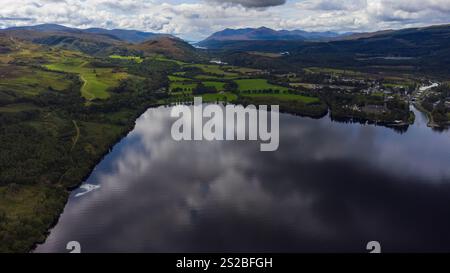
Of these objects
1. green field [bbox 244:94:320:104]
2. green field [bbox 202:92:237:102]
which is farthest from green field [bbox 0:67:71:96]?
green field [bbox 244:94:320:104]

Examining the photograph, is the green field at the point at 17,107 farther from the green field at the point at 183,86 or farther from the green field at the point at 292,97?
the green field at the point at 292,97

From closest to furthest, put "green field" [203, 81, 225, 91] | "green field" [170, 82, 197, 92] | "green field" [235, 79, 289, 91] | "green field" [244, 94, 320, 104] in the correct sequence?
"green field" [244, 94, 320, 104] < "green field" [170, 82, 197, 92] < "green field" [235, 79, 289, 91] < "green field" [203, 81, 225, 91]

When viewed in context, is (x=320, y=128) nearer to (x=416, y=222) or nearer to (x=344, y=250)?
(x=416, y=222)

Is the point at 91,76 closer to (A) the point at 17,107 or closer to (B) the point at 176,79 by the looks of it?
(B) the point at 176,79

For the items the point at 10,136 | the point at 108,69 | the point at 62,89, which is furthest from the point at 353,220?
the point at 108,69

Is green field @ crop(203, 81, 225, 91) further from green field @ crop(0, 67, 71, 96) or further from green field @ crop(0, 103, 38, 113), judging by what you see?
green field @ crop(0, 103, 38, 113)

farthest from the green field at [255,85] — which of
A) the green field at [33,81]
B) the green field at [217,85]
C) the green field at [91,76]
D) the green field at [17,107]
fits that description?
the green field at [17,107]
